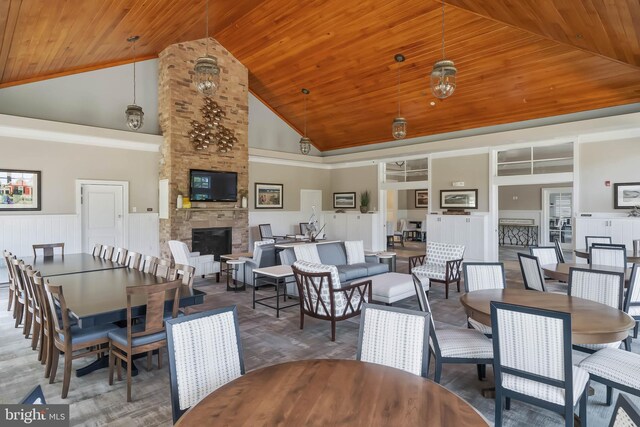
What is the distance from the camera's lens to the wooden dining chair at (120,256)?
193 inches

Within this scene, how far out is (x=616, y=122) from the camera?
23.8 feet

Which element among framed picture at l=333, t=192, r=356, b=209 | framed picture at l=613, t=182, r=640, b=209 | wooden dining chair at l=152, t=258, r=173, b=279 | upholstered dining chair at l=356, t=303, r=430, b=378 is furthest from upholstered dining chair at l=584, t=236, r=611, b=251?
wooden dining chair at l=152, t=258, r=173, b=279

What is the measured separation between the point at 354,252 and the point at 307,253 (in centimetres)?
112

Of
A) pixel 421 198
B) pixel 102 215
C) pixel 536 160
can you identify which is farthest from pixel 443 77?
pixel 421 198

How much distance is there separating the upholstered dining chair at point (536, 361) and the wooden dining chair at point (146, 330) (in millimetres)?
2377

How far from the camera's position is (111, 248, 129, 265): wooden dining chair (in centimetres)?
489

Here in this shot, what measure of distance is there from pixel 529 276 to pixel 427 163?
662cm

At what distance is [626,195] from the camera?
7.46 metres

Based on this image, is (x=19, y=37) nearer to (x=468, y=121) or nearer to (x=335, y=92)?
(x=335, y=92)

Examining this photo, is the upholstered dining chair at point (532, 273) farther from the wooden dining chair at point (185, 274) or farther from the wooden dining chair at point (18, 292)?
the wooden dining chair at point (18, 292)

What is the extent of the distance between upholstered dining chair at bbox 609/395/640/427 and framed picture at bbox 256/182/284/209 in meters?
10.3

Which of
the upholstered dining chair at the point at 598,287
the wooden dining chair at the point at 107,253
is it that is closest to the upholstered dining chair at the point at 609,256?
the upholstered dining chair at the point at 598,287

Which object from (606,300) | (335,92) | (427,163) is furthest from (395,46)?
(606,300)

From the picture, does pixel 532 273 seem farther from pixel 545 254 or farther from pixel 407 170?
pixel 407 170
